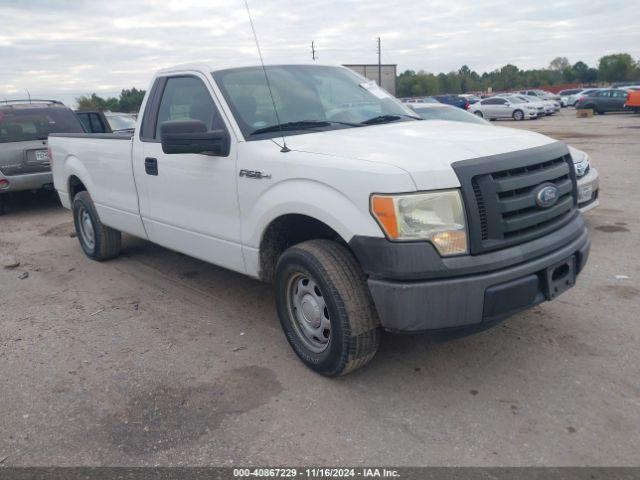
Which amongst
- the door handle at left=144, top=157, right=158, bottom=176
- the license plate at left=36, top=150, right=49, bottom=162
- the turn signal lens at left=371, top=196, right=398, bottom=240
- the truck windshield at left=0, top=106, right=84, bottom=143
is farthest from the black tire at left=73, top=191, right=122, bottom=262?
the turn signal lens at left=371, top=196, right=398, bottom=240

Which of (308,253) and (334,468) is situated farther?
(308,253)

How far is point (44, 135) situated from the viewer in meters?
9.51

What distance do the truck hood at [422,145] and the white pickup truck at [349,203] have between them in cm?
1

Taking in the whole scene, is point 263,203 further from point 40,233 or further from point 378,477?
point 40,233

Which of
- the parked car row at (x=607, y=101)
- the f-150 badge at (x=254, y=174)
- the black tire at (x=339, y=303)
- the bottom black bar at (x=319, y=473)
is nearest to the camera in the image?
the bottom black bar at (x=319, y=473)

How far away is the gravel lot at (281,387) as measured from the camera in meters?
2.88

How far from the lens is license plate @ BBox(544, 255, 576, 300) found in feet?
10.5

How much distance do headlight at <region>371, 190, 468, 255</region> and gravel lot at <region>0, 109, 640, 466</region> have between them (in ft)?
2.22

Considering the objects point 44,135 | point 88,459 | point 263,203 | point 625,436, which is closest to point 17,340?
point 88,459

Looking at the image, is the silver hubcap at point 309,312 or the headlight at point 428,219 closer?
the headlight at point 428,219

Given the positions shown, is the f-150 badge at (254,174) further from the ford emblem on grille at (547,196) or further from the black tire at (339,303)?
the ford emblem on grille at (547,196)

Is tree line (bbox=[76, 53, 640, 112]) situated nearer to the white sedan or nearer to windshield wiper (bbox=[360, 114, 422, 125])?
the white sedan

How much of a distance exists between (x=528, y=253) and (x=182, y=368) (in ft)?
7.66

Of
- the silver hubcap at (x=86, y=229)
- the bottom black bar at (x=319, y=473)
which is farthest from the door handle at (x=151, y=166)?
the bottom black bar at (x=319, y=473)
